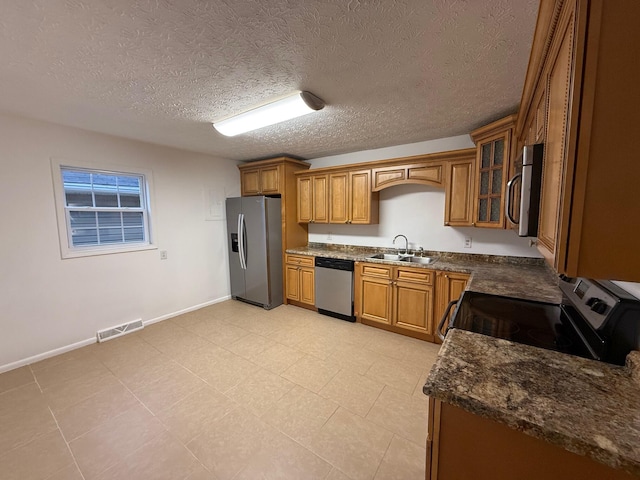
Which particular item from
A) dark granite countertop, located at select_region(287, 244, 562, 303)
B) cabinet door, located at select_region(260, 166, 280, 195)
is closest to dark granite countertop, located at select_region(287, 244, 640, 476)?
dark granite countertop, located at select_region(287, 244, 562, 303)

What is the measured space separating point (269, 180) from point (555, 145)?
3650 millimetres

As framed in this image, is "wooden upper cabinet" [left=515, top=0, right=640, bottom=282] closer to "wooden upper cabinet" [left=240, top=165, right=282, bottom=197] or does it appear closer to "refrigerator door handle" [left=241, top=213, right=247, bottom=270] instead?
"wooden upper cabinet" [left=240, top=165, right=282, bottom=197]

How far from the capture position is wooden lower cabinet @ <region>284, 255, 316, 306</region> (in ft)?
12.5

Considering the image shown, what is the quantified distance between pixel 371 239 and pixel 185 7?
125 inches

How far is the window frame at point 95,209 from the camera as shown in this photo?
8.82 feet

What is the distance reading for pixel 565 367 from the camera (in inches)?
35.9

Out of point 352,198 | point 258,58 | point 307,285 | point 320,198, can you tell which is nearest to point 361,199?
point 352,198

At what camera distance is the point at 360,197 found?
3.53 meters

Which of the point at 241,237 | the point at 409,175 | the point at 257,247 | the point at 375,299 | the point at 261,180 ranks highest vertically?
the point at 261,180

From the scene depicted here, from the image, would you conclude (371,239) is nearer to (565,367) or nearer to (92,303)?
(565,367)

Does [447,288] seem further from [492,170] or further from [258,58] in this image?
[258,58]

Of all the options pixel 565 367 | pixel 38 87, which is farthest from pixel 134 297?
pixel 565 367

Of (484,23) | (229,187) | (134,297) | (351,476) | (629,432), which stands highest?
(484,23)

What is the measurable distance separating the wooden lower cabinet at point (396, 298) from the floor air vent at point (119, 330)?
112 inches
